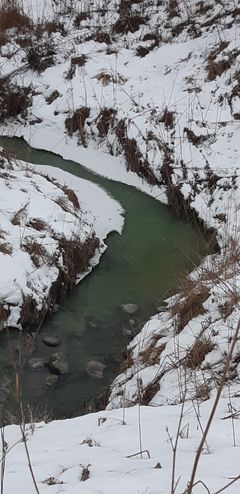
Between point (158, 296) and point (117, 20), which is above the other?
point (117, 20)

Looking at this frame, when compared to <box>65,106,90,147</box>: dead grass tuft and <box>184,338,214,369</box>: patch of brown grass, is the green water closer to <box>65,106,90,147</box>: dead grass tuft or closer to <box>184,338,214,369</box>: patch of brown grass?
<box>184,338,214,369</box>: patch of brown grass

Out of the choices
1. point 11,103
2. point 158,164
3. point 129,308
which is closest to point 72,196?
point 158,164

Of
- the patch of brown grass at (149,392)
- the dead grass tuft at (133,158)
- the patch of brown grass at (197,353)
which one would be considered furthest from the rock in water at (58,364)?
the dead grass tuft at (133,158)

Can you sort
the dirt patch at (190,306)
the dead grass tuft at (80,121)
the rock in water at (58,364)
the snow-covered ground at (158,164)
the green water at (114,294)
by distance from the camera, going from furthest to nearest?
the dead grass tuft at (80,121), the dirt patch at (190,306), the rock in water at (58,364), the green water at (114,294), the snow-covered ground at (158,164)

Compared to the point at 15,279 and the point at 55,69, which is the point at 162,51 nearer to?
the point at 55,69

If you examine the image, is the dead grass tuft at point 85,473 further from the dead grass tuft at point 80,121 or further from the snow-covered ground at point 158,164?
the dead grass tuft at point 80,121

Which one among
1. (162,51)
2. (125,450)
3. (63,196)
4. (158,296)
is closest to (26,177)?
(63,196)
